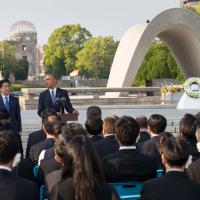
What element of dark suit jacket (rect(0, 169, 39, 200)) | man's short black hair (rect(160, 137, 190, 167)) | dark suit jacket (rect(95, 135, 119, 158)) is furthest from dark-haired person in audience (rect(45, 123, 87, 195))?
dark suit jacket (rect(95, 135, 119, 158))

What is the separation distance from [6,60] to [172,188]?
9489 centimetres

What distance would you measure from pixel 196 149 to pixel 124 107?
1605cm

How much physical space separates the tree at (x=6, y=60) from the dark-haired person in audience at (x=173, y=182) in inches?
3507

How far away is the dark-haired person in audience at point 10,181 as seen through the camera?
407cm

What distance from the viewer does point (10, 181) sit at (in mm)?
4121

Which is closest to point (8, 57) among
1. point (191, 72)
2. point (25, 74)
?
point (25, 74)

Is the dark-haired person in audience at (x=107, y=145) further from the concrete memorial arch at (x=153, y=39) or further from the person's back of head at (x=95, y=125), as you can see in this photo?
the concrete memorial arch at (x=153, y=39)

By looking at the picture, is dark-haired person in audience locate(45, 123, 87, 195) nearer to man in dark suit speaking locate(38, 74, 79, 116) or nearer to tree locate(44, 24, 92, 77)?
man in dark suit speaking locate(38, 74, 79, 116)

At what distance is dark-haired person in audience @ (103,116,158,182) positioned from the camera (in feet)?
→ 17.9

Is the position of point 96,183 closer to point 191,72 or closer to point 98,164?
point 98,164

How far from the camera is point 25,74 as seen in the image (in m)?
94.5

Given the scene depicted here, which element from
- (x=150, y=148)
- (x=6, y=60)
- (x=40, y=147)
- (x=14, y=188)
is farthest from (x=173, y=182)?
(x=6, y=60)

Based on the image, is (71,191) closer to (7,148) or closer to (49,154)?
(7,148)

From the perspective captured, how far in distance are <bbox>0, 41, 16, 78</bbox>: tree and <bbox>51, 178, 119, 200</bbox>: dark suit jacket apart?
89.4 m
